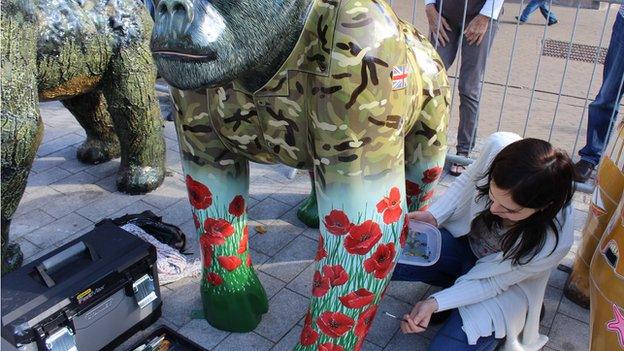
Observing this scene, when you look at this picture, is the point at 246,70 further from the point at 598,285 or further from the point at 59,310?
the point at 598,285

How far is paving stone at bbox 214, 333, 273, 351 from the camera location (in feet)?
6.74

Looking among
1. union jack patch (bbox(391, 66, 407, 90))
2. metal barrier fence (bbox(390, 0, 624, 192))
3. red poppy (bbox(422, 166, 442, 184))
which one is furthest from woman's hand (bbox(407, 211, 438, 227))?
metal barrier fence (bbox(390, 0, 624, 192))

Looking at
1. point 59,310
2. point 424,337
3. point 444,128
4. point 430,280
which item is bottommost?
point 424,337

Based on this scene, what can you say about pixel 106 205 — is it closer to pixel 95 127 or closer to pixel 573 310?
pixel 95 127

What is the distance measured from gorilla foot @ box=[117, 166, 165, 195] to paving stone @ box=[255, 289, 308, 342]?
110 centimetres

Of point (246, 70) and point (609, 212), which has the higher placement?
point (246, 70)

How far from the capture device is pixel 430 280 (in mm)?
2248

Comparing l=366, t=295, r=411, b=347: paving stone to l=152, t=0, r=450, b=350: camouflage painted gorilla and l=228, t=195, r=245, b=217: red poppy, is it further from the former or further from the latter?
l=228, t=195, r=245, b=217: red poppy

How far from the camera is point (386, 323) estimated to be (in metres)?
2.21

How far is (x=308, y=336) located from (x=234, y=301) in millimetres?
394

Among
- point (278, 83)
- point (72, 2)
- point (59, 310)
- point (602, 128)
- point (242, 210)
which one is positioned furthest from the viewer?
point (602, 128)

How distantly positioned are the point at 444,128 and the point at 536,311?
71 cm

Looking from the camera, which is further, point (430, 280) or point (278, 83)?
point (430, 280)

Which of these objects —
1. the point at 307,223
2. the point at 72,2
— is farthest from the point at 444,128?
the point at 72,2
